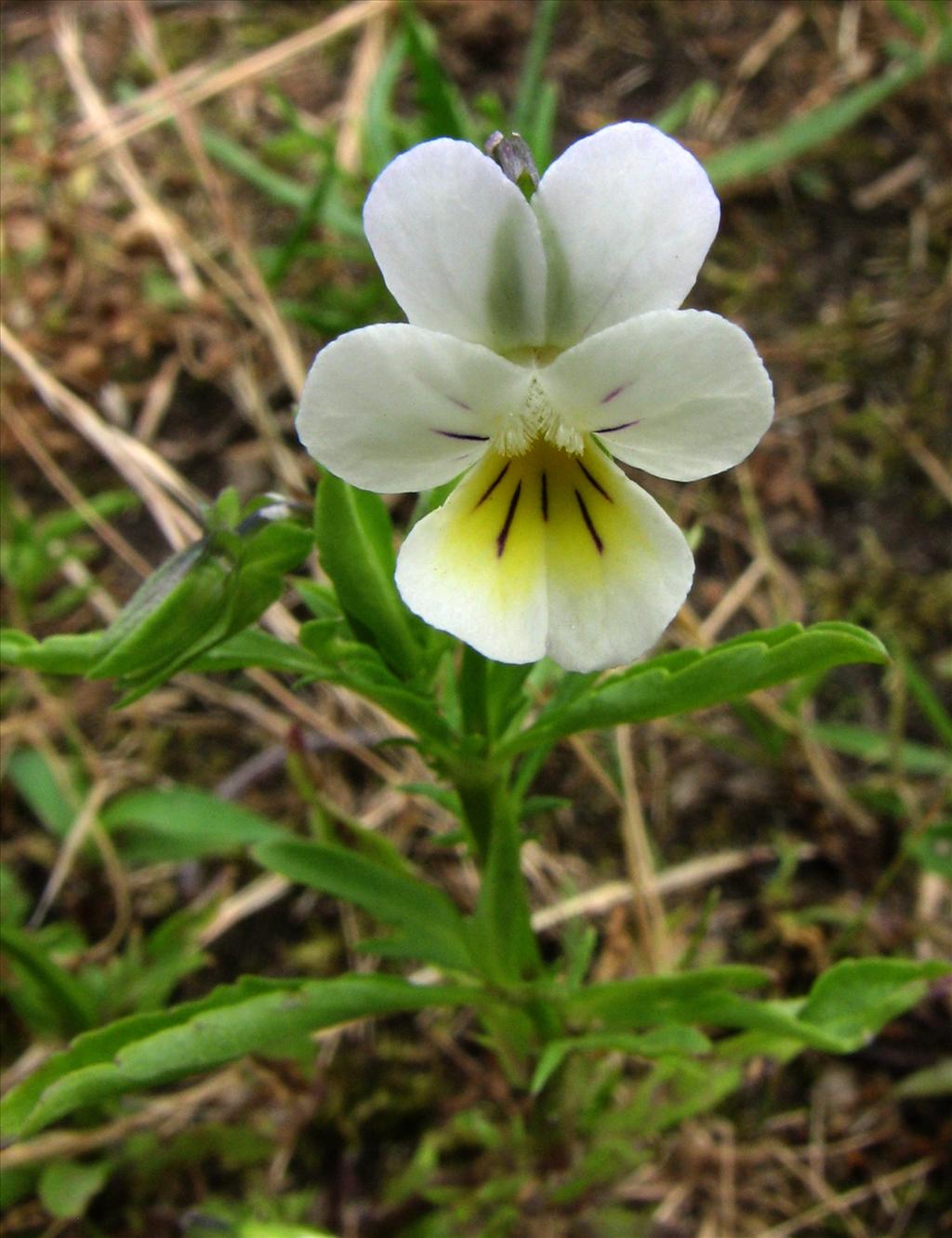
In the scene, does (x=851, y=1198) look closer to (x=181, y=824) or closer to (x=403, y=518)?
(x=181, y=824)

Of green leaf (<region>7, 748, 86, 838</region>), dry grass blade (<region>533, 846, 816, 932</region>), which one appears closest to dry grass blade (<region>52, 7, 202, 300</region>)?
green leaf (<region>7, 748, 86, 838</region>)

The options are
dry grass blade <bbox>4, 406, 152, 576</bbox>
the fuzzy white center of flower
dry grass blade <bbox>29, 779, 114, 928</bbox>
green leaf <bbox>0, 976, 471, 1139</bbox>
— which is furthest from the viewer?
dry grass blade <bbox>4, 406, 152, 576</bbox>

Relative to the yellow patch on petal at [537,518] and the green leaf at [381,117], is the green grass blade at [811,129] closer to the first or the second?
the green leaf at [381,117]

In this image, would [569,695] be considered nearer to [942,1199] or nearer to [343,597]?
[343,597]

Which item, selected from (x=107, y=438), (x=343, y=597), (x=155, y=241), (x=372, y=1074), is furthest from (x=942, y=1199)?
(x=155, y=241)

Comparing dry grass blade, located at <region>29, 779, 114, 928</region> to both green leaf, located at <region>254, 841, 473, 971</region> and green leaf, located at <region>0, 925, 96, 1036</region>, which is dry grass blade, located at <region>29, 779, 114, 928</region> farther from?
green leaf, located at <region>254, 841, 473, 971</region>

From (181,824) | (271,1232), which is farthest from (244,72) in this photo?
(271,1232)

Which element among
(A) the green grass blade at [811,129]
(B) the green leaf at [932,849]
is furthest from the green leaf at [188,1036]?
(A) the green grass blade at [811,129]
